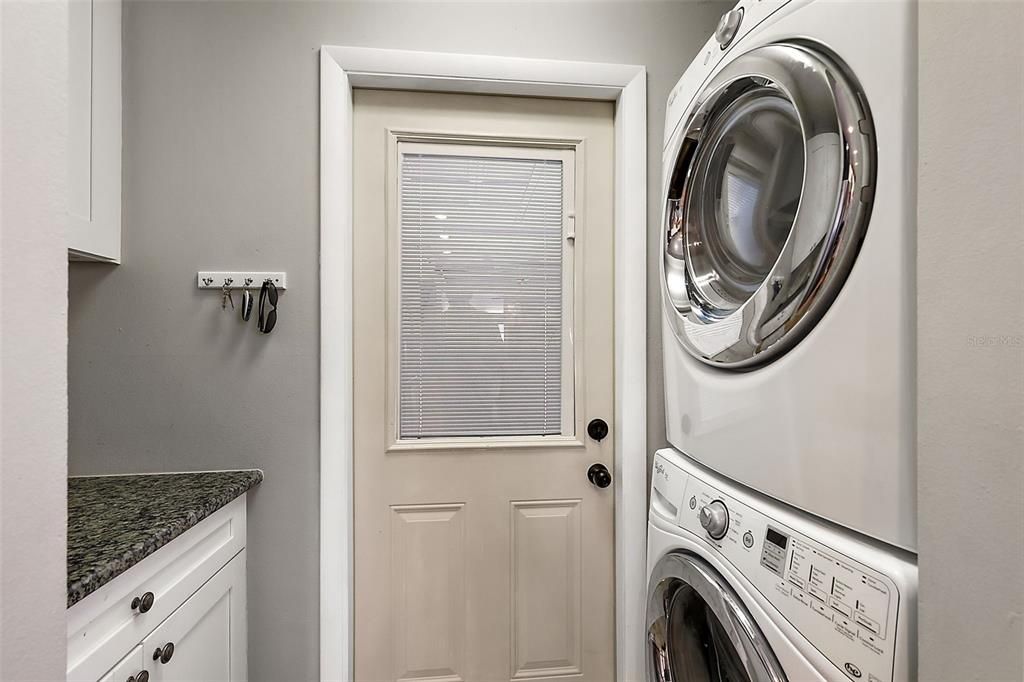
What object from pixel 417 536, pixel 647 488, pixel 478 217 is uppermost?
pixel 478 217

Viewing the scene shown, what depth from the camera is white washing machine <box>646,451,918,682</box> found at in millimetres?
600

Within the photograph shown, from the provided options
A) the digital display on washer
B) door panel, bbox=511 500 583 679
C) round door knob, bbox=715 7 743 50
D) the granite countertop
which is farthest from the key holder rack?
the digital display on washer

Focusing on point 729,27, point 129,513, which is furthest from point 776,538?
point 129,513

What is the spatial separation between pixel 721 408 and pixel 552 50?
45.7 inches

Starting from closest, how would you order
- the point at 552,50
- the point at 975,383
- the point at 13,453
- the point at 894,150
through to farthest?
1. the point at 13,453
2. the point at 975,383
3. the point at 894,150
4. the point at 552,50

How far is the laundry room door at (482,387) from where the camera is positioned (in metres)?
1.55

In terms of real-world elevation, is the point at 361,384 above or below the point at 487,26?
below

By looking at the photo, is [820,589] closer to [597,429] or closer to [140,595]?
[597,429]

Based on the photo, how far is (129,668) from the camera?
35.0 inches

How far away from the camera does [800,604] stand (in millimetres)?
697

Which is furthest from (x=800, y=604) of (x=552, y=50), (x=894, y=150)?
(x=552, y=50)

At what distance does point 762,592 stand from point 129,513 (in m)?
1.17

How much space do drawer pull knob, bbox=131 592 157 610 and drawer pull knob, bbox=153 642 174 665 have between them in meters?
0.11

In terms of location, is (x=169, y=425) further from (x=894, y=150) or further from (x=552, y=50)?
(x=894, y=150)
